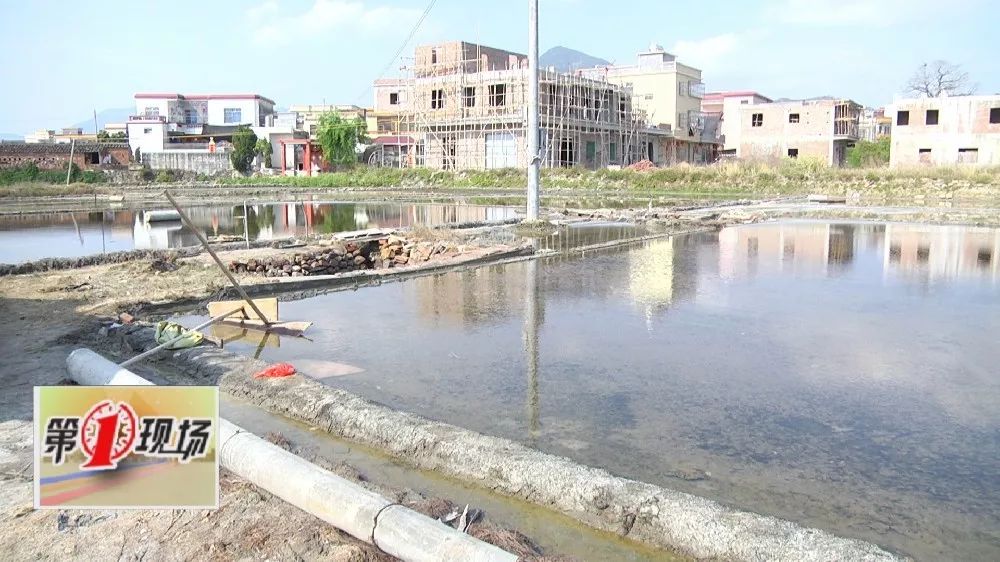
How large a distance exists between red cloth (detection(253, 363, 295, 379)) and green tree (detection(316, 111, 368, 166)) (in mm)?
47212

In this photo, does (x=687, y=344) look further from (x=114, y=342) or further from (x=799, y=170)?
(x=799, y=170)

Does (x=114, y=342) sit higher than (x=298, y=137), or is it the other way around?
(x=298, y=137)

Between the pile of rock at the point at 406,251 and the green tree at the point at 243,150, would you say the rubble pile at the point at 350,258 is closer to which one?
the pile of rock at the point at 406,251

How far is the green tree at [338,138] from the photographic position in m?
51.2

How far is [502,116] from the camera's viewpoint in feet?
147

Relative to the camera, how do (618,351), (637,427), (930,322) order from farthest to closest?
(930,322) → (618,351) → (637,427)

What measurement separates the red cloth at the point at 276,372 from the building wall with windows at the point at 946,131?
39625 mm

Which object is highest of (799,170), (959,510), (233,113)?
(233,113)

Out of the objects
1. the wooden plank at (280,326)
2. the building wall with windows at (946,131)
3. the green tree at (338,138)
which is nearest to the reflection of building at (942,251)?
the wooden plank at (280,326)

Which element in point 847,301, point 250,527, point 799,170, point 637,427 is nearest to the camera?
point 250,527

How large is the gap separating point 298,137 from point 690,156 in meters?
30.4

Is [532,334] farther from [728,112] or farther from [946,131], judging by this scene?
[728,112]

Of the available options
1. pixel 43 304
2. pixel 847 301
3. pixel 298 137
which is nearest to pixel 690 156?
pixel 298 137

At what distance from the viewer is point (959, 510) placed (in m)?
3.97
